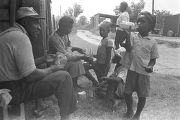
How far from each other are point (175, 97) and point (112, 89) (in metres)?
1.43

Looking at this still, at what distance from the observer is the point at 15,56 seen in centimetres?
279

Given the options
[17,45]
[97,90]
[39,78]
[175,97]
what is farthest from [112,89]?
[17,45]

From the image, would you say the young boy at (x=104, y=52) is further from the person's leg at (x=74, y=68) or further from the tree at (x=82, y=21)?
the tree at (x=82, y=21)

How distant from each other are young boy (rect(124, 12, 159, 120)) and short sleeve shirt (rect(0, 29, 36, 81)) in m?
1.57

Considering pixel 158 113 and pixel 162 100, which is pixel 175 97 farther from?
pixel 158 113

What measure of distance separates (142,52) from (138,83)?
0.43m

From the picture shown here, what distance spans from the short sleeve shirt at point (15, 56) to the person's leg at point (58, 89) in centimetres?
23

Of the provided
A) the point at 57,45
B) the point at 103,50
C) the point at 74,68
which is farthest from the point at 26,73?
the point at 103,50

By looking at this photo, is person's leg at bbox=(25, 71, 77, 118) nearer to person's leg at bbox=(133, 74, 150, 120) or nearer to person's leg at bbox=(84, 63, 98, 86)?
person's leg at bbox=(133, 74, 150, 120)

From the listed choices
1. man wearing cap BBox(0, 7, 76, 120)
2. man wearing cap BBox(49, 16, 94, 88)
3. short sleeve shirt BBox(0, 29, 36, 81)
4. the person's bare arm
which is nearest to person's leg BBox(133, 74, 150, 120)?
man wearing cap BBox(49, 16, 94, 88)

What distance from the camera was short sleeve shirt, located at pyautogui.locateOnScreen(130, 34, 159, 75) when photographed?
12.7ft

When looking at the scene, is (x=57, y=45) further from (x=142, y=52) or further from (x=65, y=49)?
(x=142, y=52)

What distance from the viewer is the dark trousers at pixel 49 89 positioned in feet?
9.66

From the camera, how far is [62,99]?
308 cm
